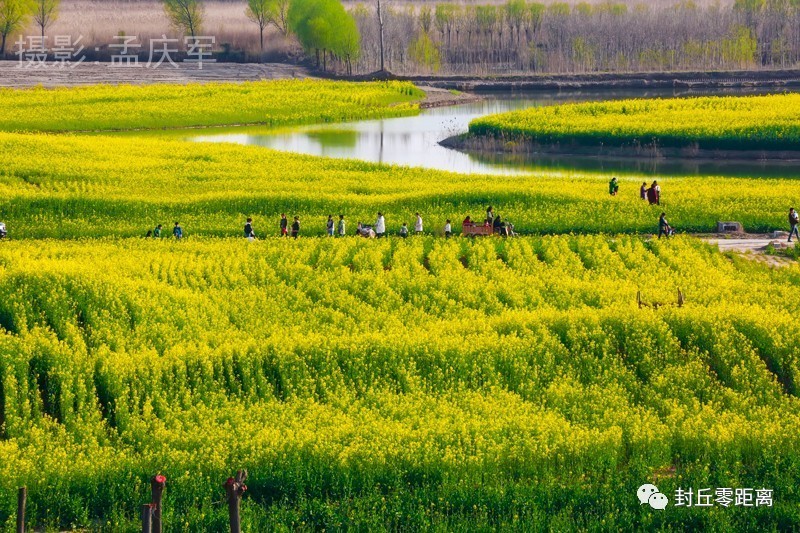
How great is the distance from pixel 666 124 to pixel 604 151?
547 centimetres

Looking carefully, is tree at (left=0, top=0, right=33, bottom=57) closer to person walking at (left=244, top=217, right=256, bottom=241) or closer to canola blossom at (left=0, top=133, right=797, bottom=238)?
canola blossom at (left=0, top=133, right=797, bottom=238)

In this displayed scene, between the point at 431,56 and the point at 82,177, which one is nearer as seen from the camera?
the point at 82,177

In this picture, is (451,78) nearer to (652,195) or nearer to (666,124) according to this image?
(666,124)

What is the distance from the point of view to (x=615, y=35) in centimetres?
13888

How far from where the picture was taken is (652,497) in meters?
23.5

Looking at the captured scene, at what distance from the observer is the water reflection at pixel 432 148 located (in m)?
70.2

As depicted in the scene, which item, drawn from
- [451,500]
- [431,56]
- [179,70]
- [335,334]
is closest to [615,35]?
[431,56]

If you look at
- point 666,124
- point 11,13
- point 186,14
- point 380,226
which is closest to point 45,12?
point 186,14

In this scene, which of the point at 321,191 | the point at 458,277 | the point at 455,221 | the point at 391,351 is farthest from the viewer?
the point at 321,191

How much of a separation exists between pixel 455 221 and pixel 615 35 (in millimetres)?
97189

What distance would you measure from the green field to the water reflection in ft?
73.4

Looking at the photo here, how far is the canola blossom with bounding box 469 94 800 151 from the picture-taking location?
74.2 meters

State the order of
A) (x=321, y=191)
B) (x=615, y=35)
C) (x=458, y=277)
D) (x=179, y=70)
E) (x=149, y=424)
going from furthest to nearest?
(x=615, y=35) < (x=179, y=70) < (x=321, y=191) < (x=458, y=277) < (x=149, y=424)

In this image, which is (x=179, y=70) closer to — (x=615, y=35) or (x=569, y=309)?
(x=615, y=35)
